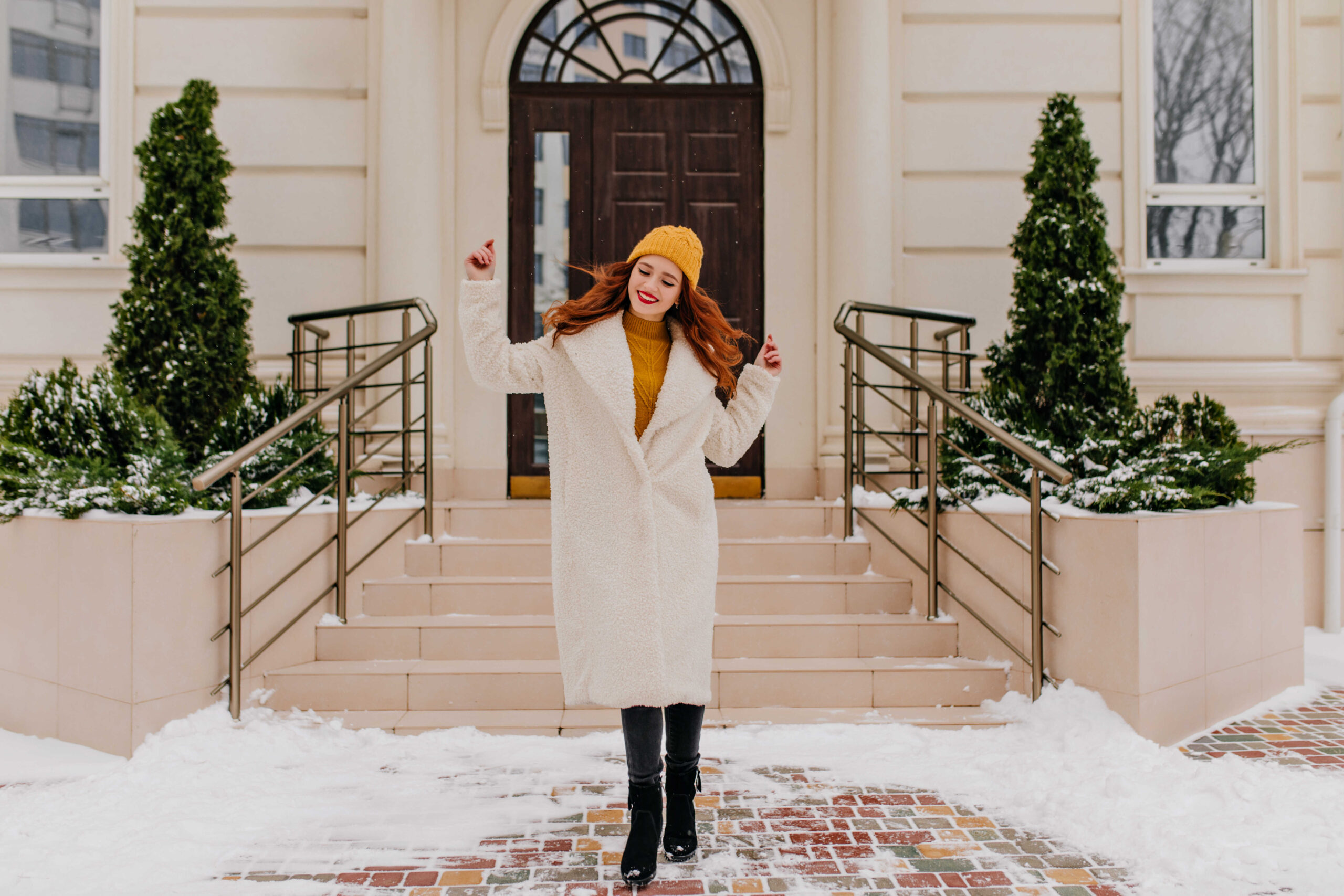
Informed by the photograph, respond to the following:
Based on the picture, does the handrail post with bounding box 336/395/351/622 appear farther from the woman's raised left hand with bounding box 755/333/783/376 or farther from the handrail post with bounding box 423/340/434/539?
the woman's raised left hand with bounding box 755/333/783/376

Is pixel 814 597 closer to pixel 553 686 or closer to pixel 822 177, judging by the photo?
pixel 553 686

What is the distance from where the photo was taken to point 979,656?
401 centimetres

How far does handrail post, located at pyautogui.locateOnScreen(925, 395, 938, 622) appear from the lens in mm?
4211

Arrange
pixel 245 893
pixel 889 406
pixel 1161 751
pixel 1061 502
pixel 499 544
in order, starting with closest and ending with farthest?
1. pixel 245 893
2. pixel 1161 751
3. pixel 1061 502
4. pixel 499 544
5. pixel 889 406

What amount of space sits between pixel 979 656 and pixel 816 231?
3.26 m

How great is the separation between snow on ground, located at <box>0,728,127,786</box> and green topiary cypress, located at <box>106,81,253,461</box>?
5.36 feet

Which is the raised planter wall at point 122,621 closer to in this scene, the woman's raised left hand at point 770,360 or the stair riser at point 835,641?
the stair riser at point 835,641

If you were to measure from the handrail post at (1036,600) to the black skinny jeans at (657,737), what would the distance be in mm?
1754

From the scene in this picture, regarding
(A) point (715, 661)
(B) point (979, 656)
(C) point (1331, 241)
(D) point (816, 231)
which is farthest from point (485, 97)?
(C) point (1331, 241)

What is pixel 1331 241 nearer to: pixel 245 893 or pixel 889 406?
pixel 889 406

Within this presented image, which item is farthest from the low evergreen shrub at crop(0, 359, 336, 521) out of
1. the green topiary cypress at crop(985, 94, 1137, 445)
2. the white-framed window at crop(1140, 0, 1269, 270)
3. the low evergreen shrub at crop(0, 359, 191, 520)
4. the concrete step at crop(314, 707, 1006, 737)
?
the white-framed window at crop(1140, 0, 1269, 270)

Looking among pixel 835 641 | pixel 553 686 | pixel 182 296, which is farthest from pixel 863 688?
pixel 182 296

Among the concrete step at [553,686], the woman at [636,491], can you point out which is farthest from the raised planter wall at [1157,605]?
the woman at [636,491]

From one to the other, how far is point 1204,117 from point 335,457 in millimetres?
6156
